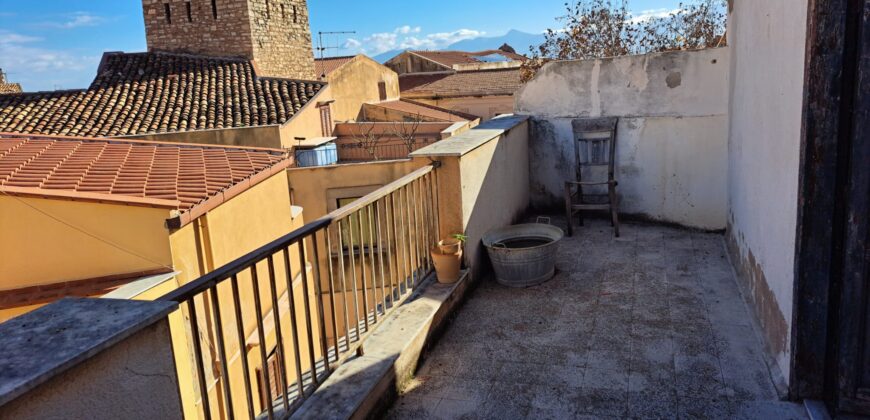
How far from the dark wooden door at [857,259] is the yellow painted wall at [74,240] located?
5.24m

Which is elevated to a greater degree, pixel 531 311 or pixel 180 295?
pixel 180 295

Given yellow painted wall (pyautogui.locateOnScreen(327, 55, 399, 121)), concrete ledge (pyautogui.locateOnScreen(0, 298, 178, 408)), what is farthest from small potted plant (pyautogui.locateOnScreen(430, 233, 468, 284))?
yellow painted wall (pyautogui.locateOnScreen(327, 55, 399, 121))

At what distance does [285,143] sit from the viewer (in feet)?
49.0

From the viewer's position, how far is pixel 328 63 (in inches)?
1158

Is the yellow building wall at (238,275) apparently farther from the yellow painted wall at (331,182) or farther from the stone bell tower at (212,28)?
the stone bell tower at (212,28)

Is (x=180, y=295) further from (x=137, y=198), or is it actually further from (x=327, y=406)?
(x=137, y=198)

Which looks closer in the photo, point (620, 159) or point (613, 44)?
point (620, 159)

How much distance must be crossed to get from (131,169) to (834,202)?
6952mm

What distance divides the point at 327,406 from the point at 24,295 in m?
4.63

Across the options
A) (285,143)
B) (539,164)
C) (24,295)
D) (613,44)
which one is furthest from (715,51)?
(285,143)

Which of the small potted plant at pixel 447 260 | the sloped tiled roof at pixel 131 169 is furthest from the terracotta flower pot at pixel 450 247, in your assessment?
the sloped tiled roof at pixel 131 169

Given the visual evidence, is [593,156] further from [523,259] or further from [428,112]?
[428,112]

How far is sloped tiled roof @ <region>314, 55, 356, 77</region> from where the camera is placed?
90.1 feet

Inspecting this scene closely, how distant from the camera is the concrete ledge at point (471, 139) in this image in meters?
4.00
